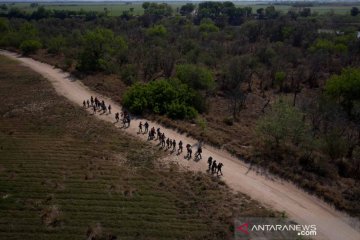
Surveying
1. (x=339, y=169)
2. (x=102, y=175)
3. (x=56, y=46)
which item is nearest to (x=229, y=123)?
(x=339, y=169)

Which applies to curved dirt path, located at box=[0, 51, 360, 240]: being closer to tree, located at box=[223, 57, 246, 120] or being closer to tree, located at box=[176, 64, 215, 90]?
tree, located at box=[176, 64, 215, 90]

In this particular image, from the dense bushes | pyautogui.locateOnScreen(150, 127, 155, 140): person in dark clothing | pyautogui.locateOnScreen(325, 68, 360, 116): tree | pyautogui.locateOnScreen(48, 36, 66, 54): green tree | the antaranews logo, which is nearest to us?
the antaranews logo

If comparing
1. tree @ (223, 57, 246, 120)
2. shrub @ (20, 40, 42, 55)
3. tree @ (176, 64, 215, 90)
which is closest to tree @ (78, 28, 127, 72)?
tree @ (176, 64, 215, 90)

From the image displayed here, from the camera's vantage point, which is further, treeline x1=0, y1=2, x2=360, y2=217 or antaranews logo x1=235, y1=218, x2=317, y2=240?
treeline x1=0, y1=2, x2=360, y2=217

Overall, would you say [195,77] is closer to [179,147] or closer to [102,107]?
[102,107]

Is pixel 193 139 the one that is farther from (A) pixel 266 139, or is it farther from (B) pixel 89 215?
(B) pixel 89 215

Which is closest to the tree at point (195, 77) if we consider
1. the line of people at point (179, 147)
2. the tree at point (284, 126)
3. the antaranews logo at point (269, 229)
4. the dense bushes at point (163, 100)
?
the dense bushes at point (163, 100)

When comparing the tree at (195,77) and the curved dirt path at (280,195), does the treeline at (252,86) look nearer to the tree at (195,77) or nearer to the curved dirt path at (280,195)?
the tree at (195,77)

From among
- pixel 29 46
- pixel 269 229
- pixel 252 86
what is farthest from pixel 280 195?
pixel 29 46
